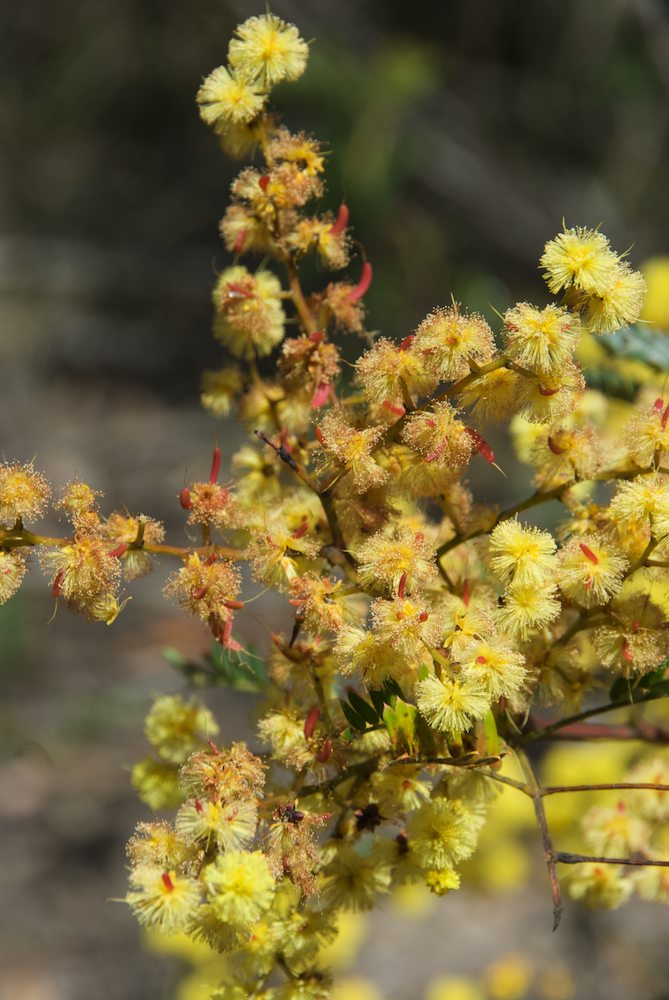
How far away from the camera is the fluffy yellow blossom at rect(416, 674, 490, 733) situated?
2.19 feet

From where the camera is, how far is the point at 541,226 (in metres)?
3.88

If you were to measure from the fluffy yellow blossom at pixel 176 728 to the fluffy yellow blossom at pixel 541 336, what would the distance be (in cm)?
43

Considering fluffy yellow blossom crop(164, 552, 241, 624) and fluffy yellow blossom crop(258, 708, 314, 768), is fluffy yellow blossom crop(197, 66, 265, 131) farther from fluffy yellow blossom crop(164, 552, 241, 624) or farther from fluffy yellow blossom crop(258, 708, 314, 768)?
fluffy yellow blossom crop(258, 708, 314, 768)

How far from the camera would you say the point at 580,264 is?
2.18ft

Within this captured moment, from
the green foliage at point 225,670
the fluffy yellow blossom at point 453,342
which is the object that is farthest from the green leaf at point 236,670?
the fluffy yellow blossom at point 453,342

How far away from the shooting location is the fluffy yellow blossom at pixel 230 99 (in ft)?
2.63

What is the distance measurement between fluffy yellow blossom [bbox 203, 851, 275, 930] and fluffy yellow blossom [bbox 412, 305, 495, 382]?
1.09ft

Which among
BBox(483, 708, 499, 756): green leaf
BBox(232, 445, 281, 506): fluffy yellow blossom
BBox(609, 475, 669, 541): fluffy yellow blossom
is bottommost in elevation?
BBox(483, 708, 499, 756): green leaf

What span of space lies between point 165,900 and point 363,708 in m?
0.18

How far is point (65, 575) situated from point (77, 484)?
0.06 m

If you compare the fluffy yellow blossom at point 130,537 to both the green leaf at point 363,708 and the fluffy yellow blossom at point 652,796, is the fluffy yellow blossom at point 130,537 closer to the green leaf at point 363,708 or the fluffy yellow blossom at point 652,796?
the green leaf at point 363,708

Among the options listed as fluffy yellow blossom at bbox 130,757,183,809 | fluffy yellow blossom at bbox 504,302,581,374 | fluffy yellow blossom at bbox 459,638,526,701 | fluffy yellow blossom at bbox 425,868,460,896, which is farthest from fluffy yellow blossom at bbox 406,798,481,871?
fluffy yellow blossom at bbox 504,302,581,374

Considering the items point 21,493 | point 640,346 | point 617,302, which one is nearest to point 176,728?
point 21,493

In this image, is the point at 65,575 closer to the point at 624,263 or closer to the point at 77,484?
the point at 77,484
